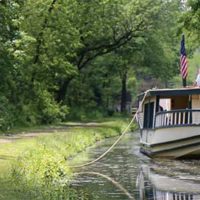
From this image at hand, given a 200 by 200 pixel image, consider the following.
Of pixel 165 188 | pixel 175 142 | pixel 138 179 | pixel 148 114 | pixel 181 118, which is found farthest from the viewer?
pixel 148 114

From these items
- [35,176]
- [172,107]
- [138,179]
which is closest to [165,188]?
[138,179]

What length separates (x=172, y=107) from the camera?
27.2m

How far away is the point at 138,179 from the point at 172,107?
383 inches

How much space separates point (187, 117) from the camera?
23.9 metres

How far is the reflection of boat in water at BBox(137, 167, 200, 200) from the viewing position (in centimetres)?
1422

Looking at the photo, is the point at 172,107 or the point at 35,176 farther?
the point at 172,107

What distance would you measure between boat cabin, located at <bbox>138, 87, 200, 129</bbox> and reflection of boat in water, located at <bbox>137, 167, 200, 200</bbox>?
213 inches

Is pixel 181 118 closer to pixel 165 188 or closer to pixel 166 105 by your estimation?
pixel 166 105

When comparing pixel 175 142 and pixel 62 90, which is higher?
pixel 62 90

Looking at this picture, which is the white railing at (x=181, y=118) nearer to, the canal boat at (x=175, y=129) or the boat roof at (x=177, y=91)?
the canal boat at (x=175, y=129)

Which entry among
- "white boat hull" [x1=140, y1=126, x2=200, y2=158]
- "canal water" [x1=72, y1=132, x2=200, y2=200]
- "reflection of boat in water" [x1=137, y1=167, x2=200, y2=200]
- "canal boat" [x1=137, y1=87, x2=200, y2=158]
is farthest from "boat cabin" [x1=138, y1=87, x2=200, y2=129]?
"reflection of boat in water" [x1=137, y1=167, x2=200, y2=200]

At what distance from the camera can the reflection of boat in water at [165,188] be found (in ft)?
46.6

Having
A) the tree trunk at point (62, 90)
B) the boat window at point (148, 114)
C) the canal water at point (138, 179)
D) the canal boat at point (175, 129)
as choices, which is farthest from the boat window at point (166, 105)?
the tree trunk at point (62, 90)

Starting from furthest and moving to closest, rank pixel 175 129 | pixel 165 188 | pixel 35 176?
1. pixel 175 129
2. pixel 165 188
3. pixel 35 176
